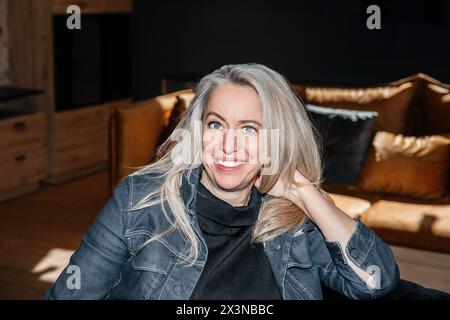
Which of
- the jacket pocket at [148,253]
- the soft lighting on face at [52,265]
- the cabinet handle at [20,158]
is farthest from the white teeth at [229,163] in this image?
the cabinet handle at [20,158]

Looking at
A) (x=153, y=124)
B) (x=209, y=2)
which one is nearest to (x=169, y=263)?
(x=153, y=124)

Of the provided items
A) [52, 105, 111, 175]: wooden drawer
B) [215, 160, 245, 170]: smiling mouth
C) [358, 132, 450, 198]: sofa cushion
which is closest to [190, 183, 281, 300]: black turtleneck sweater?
[215, 160, 245, 170]: smiling mouth

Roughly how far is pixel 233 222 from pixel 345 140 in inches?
93.2

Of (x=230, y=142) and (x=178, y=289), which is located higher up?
(x=230, y=142)

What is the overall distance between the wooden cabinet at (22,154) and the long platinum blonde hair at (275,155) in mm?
3355

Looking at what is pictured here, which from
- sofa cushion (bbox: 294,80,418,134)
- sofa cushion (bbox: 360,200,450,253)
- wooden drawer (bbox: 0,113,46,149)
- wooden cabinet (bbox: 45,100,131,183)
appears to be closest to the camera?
sofa cushion (bbox: 360,200,450,253)

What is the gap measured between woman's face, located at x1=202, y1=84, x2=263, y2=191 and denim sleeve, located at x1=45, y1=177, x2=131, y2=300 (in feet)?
0.74

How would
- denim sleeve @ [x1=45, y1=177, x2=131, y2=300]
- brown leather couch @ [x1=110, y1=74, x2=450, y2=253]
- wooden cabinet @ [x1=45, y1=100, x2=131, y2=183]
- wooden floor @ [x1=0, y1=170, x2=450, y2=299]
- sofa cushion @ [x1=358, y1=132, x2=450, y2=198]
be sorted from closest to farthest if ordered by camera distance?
1. denim sleeve @ [x1=45, y1=177, x2=131, y2=300]
2. wooden floor @ [x1=0, y1=170, x2=450, y2=299]
3. brown leather couch @ [x1=110, y1=74, x2=450, y2=253]
4. sofa cushion @ [x1=358, y1=132, x2=450, y2=198]
5. wooden cabinet @ [x1=45, y1=100, x2=131, y2=183]

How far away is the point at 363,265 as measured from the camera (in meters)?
1.71

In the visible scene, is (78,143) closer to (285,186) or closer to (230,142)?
(285,186)

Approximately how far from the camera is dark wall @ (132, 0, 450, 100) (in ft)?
15.0

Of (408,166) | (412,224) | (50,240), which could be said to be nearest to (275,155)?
(412,224)

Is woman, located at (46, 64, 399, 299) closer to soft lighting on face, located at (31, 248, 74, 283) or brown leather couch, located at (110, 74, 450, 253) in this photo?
brown leather couch, located at (110, 74, 450, 253)

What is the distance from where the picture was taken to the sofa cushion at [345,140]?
3969mm
